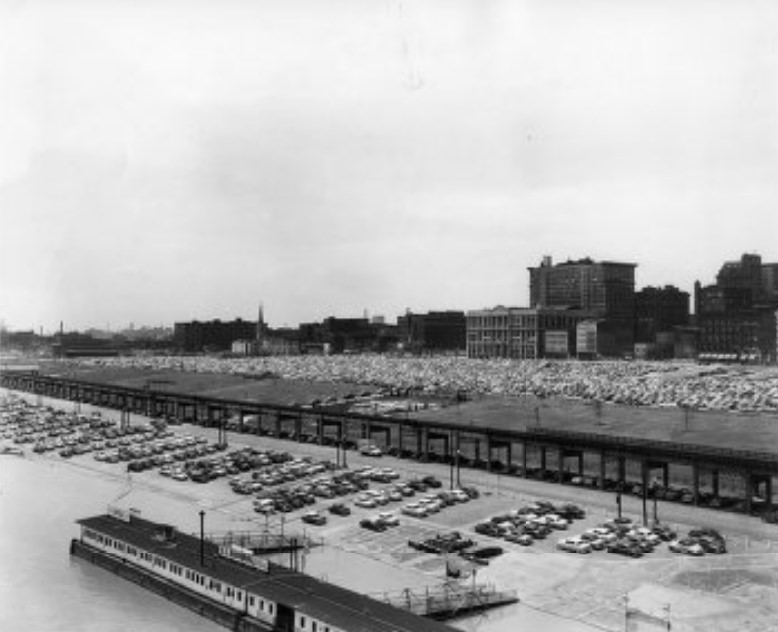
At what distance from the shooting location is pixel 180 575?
4638 cm

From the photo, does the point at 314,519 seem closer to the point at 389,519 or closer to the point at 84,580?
the point at 389,519

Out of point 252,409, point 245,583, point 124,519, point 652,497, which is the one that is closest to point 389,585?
point 245,583

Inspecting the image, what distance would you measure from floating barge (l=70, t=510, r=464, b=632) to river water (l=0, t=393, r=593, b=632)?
874mm

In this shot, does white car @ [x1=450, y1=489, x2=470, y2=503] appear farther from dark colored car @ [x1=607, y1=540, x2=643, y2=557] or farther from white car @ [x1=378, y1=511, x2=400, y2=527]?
dark colored car @ [x1=607, y1=540, x2=643, y2=557]

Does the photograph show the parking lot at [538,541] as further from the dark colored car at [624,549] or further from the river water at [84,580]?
the river water at [84,580]

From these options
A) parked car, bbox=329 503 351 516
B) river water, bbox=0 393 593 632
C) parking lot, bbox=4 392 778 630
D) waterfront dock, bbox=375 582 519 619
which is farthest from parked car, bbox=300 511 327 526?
waterfront dock, bbox=375 582 519 619

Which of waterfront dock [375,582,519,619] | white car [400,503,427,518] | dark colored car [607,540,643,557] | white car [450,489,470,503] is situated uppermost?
white car [450,489,470,503]

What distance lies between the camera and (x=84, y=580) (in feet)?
164

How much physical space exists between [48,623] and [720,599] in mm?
32175

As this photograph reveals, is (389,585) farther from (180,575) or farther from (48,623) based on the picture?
(48,623)

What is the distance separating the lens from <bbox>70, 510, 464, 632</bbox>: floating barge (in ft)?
121

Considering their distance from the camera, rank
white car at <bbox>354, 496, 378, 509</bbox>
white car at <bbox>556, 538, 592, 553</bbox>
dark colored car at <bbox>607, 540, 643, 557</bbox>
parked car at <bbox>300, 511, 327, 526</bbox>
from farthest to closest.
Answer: white car at <bbox>354, 496, 378, 509</bbox> → parked car at <bbox>300, 511, 327, 526</bbox> → white car at <bbox>556, 538, 592, 553</bbox> → dark colored car at <bbox>607, 540, 643, 557</bbox>

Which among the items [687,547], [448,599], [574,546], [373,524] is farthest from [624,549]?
[373,524]

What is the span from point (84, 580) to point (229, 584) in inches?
469
